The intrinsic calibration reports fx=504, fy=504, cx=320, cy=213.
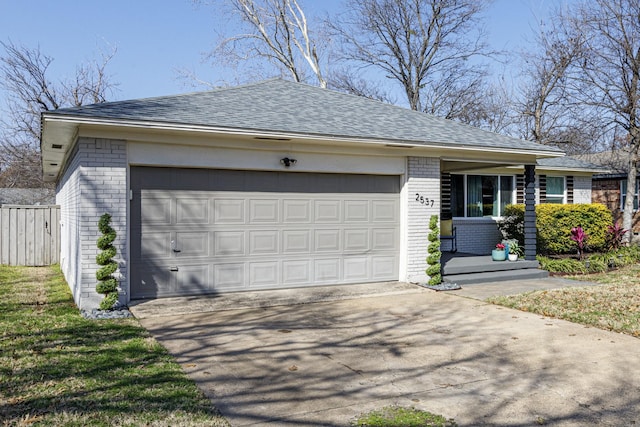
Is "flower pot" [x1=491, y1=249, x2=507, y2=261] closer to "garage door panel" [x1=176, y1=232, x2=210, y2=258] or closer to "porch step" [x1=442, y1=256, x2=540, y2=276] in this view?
"porch step" [x1=442, y1=256, x2=540, y2=276]

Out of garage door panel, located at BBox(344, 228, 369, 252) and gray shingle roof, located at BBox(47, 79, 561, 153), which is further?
garage door panel, located at BBox(344, 228, 369, 252)

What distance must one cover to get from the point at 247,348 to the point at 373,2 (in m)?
25.6

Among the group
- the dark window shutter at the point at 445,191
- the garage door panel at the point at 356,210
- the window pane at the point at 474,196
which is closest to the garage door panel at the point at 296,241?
the garage door panel at the point at 356,210

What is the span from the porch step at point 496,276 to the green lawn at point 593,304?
143cm

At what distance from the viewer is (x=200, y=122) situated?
8094 mm

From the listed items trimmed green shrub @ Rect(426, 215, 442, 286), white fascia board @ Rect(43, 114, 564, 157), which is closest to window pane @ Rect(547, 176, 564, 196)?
white fascia board @ Rect(43, 114, 564, 157)

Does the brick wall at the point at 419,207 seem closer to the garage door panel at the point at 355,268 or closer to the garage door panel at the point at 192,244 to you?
the garage door panel at the point at 355,268

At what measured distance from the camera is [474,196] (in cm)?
1591

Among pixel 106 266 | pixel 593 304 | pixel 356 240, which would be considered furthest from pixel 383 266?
pixel 106 266

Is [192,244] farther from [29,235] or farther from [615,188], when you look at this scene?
[615,188]

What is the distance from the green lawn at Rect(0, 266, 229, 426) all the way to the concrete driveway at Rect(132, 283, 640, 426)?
263mm

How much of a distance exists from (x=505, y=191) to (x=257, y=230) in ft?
33.8

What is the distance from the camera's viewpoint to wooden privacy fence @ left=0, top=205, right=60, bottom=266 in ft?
47.5

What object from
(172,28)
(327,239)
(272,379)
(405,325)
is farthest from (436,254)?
(172,28)
